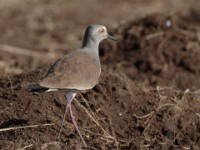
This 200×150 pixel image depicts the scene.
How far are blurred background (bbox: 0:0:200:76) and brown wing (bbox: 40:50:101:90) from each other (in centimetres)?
486

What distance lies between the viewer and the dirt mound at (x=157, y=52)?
12.7 metres

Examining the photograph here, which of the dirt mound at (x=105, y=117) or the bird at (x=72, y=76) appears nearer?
the bird at (x=72, y=76)

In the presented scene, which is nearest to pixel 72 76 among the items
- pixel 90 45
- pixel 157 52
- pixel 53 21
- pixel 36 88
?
pixel 36 88

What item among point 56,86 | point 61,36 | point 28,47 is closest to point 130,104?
point 56,86

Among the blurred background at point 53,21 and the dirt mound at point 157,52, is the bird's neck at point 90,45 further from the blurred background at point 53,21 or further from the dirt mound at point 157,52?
the blurred background at point 53,21

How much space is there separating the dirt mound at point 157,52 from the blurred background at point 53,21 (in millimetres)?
522

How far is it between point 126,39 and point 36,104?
18.2 feet

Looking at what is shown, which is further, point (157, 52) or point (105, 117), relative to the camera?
point (157, 52)

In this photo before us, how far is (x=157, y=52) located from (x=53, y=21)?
17.8 feet

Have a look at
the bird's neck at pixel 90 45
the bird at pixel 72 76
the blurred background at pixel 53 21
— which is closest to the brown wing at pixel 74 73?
the bird at pixel 72 76

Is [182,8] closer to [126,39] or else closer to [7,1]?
[7,1]

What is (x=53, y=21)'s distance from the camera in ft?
59.4

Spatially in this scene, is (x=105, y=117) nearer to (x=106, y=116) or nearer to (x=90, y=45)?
(x=106, y=116)

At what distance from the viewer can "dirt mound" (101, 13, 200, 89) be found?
12.7 m
